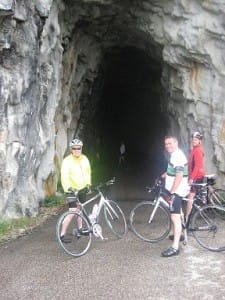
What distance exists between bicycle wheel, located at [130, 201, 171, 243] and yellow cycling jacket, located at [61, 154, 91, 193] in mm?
1100

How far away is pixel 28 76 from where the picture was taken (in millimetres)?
11469

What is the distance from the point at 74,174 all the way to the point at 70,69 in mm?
8158

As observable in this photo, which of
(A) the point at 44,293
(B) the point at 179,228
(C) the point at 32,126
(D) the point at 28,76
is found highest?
(D) the point at 28,76

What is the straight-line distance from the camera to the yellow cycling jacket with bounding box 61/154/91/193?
8898mm

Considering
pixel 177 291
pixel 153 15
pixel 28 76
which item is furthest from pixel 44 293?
pixel 153 15

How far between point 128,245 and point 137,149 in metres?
25.0

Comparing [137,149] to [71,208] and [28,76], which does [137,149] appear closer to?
[28,76]

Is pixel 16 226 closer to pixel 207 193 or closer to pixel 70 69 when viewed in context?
pixel 207 193

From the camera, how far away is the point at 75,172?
29.5 feet

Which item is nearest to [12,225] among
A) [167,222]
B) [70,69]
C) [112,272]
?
[167,222]

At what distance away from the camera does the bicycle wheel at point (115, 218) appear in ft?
30.9

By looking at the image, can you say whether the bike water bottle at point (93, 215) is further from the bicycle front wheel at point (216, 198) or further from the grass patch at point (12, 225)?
the bicycle front wheel at point (216, 198)

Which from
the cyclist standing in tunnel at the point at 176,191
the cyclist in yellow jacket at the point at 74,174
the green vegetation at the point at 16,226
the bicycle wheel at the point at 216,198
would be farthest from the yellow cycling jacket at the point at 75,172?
the bicycle wheel at the point at 216,198

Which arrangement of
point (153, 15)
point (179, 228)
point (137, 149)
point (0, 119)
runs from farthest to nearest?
1. point (137, 149)
2. point (153, 15)
3. point (0, 119)
4. point (179, 228)
